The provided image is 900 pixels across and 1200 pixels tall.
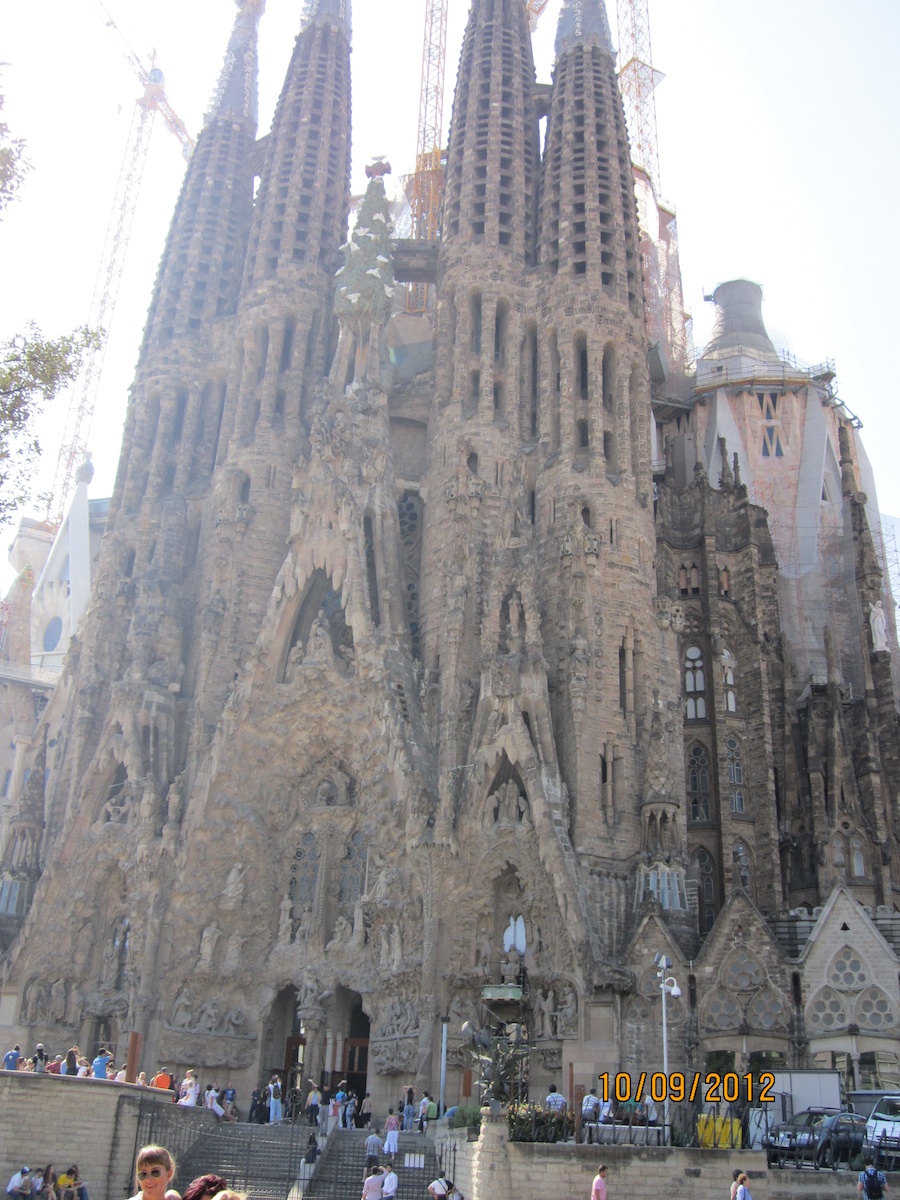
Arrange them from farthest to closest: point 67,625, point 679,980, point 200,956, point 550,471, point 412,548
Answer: point 67,625 → point 412,548 → point 550,471 → point 200,956 → point 679,980

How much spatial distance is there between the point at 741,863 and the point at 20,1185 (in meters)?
22.5

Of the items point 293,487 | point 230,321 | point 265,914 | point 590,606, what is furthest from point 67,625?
point 590,606

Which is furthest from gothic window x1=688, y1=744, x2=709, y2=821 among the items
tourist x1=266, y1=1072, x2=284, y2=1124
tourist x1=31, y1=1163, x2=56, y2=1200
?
tourist x1=31, y1=1163, x2=56, y2=1200

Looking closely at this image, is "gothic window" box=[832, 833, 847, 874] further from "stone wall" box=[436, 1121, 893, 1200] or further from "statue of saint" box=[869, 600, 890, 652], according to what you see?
"stone wall" box=[436, 1121, 893, 1200]

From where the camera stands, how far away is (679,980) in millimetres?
27859

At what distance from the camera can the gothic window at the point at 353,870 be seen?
33.2 metres

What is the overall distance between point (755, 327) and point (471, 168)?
51.7 feet

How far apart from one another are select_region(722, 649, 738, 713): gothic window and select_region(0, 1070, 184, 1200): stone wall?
2302 cm

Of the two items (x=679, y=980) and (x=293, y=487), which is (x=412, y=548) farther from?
(x=679, y=980)

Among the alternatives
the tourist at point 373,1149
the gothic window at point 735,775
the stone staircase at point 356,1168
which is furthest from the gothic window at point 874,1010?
the tourist at point 373,1149

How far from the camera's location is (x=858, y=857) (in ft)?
116

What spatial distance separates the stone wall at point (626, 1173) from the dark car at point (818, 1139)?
0.52m

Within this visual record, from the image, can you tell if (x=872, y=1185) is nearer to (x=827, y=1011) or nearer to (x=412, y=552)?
(x=827, y=1011)
